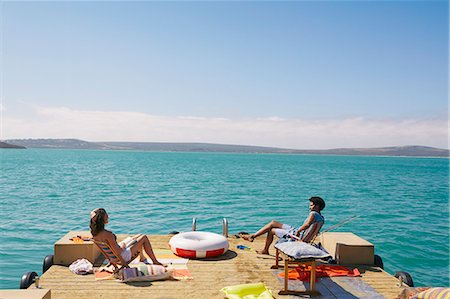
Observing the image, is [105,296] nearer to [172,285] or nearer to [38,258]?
[172,285]

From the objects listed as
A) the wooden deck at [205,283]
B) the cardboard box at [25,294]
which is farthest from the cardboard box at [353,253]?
the cardboard box at [25,294]

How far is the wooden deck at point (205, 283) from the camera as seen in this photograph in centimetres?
612

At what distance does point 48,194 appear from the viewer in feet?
105

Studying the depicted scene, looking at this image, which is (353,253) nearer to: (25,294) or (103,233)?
(103,233)

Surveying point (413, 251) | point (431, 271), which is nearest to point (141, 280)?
point (431, 271)

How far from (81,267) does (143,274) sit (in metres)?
1.21

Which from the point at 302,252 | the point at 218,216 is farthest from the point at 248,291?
the point at 218,216

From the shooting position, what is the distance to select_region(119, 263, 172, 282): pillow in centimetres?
661

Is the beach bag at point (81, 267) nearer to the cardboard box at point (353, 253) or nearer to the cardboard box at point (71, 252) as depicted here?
the cardboard box at point (71, 252)

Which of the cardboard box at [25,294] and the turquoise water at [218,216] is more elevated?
the cardboard box at [25,294]

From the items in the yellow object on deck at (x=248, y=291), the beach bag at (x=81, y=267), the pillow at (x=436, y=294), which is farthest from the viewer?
the beach bag at (x=81, y=267)

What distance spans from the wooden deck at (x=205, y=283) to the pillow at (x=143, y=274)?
0.37 feet

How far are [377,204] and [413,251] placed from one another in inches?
602

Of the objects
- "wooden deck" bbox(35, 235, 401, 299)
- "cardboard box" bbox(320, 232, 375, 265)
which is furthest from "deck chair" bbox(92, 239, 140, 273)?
"cardboard box" bbox(320, 232, 375, 265)
